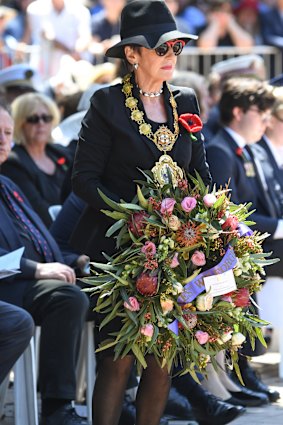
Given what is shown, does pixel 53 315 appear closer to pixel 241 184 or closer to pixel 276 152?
pixel 241 184

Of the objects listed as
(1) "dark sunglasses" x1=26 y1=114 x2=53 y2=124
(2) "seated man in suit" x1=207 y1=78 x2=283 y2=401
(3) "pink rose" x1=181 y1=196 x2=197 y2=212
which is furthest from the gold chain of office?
(1) "dark sunglasses" x1=26 y1=114 x2=53 y2=124

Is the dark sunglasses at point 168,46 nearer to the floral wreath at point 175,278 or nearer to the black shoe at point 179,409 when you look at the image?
the floral wreath at point 175,278

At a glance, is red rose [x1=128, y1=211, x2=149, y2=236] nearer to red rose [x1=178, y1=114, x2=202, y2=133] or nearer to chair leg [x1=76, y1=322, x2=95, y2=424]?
red rose [x1=178, y1=114, x2=202, y2=133]

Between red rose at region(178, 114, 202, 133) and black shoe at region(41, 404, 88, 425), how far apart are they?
1599 mm

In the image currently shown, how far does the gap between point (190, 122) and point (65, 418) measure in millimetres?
1637

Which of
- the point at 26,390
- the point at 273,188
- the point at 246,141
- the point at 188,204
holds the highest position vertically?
the point at 188,204

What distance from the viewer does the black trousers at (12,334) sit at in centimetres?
460

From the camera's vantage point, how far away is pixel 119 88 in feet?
14.9

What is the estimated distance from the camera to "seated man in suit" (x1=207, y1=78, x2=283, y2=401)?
656 centimetres

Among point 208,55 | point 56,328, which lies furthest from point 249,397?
point 208,55

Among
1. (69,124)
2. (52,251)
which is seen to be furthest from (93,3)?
(52,251)

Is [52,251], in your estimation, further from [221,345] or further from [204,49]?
[204,49]

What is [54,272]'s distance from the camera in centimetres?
541

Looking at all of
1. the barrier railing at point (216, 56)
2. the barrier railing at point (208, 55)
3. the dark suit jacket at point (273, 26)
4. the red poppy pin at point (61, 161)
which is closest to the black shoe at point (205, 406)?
the red poppy pin at point (61, 161)
